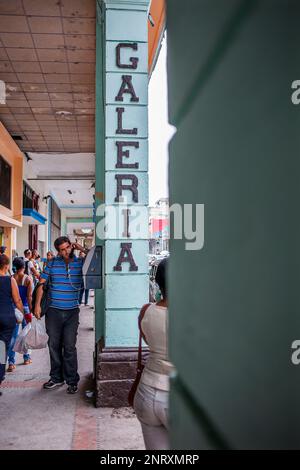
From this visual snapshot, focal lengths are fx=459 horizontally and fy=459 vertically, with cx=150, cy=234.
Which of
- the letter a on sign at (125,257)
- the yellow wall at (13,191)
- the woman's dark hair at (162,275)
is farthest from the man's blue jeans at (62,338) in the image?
the yellow wall at (13,191)

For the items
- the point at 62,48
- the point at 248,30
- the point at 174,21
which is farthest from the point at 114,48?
the point at 248,30

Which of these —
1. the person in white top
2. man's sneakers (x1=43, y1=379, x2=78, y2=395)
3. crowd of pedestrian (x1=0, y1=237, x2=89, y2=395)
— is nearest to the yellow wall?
crowd of pedestrian (x1=0, y1=237, x2=89, y2=395)

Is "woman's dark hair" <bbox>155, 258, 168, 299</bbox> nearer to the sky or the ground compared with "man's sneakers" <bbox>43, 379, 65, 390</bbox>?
nearer to the sky

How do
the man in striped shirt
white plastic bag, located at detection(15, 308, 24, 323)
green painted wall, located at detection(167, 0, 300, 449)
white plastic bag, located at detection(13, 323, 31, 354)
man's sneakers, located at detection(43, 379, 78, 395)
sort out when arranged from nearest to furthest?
green painted wall, located at detection(167, 0, 300, 449), man's sneakers, located at detection(43, 379, 78, 395), the man in striped shirt, white plastic bag, located at detection(13, 323, 31, 354), white plastic bag, located at detection(15, 308, 24, 323)

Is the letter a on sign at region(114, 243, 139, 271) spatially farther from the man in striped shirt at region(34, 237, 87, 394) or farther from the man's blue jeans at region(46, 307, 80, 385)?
the man's blue jeans at region(46, 307, 80, 385)

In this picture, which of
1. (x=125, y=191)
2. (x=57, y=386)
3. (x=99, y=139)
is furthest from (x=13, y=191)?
(x=125, y=191)

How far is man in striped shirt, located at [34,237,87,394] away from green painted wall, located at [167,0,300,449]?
14.7ft

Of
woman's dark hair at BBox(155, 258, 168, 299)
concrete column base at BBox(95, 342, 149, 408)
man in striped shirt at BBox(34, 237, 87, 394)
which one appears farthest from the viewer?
man in striped shirt at BBox(34, 237, 87, 394)

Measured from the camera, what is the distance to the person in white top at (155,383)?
2.26 metres

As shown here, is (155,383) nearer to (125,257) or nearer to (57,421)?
(57,421)

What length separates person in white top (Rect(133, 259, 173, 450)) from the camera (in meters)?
2.26

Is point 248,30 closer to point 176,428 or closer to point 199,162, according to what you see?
point 199,162

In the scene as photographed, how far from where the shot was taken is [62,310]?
17.6 feet
